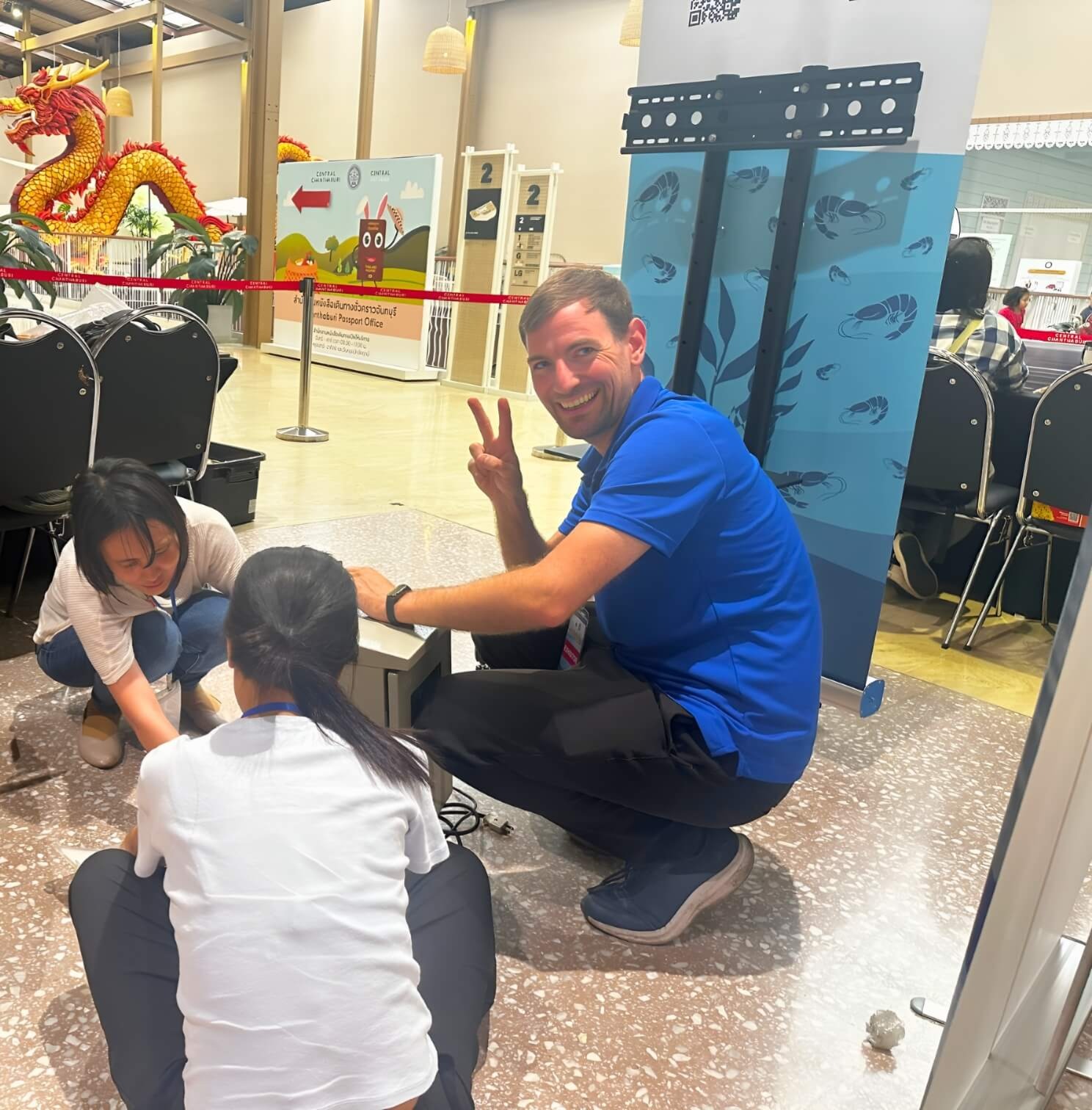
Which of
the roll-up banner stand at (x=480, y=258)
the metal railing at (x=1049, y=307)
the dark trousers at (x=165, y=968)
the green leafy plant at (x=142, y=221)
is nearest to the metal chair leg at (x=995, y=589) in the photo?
the dark trousers at (x=165, y=968)

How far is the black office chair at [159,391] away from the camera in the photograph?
8.80ft

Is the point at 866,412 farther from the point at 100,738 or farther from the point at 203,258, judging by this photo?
the point at 203,258

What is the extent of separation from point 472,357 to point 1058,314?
16.8ft

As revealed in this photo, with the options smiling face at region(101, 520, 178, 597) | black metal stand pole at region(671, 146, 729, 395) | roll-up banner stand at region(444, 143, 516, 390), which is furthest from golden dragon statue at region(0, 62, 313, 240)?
smiling face at region(101, 520, 178, 597)

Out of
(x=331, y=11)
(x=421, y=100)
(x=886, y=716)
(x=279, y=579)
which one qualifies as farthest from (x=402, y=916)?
(x=331, y=11)

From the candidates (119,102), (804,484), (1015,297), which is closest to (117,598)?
(804,484)

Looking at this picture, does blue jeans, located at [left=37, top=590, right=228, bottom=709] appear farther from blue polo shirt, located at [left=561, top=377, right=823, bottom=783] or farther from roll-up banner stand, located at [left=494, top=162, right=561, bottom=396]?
roll-up banner stand, located at [left=494, top=162, right=561, bottom=396]

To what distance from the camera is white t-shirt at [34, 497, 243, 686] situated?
1.74 meters

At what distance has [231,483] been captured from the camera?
3.63 metres

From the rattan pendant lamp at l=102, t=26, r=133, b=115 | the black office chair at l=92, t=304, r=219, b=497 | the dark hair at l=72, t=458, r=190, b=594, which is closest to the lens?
the dark hair at l=72, t=458, r=190, b=594

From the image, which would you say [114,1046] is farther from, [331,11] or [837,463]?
[331,11]

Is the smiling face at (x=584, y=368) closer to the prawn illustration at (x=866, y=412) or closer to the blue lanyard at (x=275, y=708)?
the blue lanyard at (x=275, y=708)

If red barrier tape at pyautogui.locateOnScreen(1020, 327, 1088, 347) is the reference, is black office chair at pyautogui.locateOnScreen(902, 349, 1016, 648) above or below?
below

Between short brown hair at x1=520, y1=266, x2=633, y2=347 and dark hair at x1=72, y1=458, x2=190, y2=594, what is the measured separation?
0.68 m
